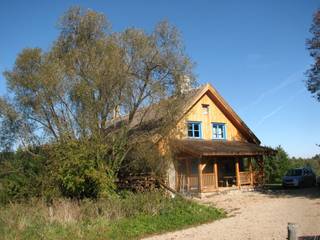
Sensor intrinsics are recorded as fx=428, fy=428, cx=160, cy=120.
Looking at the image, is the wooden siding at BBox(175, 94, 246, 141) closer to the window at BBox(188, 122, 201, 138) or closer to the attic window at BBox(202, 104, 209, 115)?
the attic window at BBox(202, 104, 209, 115)

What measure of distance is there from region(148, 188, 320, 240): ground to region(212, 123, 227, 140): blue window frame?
8.43 meters

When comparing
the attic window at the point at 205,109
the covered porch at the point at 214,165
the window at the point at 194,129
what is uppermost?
the attic window at the point at 205,109

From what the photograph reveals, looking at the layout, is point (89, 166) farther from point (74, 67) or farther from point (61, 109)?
point (74, 67)

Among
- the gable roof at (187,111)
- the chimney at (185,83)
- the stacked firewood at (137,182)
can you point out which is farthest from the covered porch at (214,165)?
the chimney at (185,83)

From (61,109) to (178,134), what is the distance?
7008mm

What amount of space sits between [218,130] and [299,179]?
706 centimetres

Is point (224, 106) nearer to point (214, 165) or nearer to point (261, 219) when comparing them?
point (214, 165)

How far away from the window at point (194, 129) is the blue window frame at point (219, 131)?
1600 mm

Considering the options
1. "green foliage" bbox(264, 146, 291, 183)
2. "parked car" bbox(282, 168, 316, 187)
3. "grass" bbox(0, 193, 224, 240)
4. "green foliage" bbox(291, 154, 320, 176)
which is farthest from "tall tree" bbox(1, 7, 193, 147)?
"green foliage" bbox(291, 154, 320, 176)

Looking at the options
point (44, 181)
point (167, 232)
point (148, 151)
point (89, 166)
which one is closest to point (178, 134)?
point (148, 151)

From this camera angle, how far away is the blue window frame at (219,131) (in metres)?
33.2

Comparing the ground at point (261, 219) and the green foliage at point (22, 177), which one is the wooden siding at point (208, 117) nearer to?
the ground at point (261, 219)

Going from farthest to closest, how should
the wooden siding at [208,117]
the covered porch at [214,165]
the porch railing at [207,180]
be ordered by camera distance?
1. the wooden siding at [208,117]
2. the porch railing at [207,180]
3. the covered porch at [214,165]

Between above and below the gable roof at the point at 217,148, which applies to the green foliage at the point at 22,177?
below
